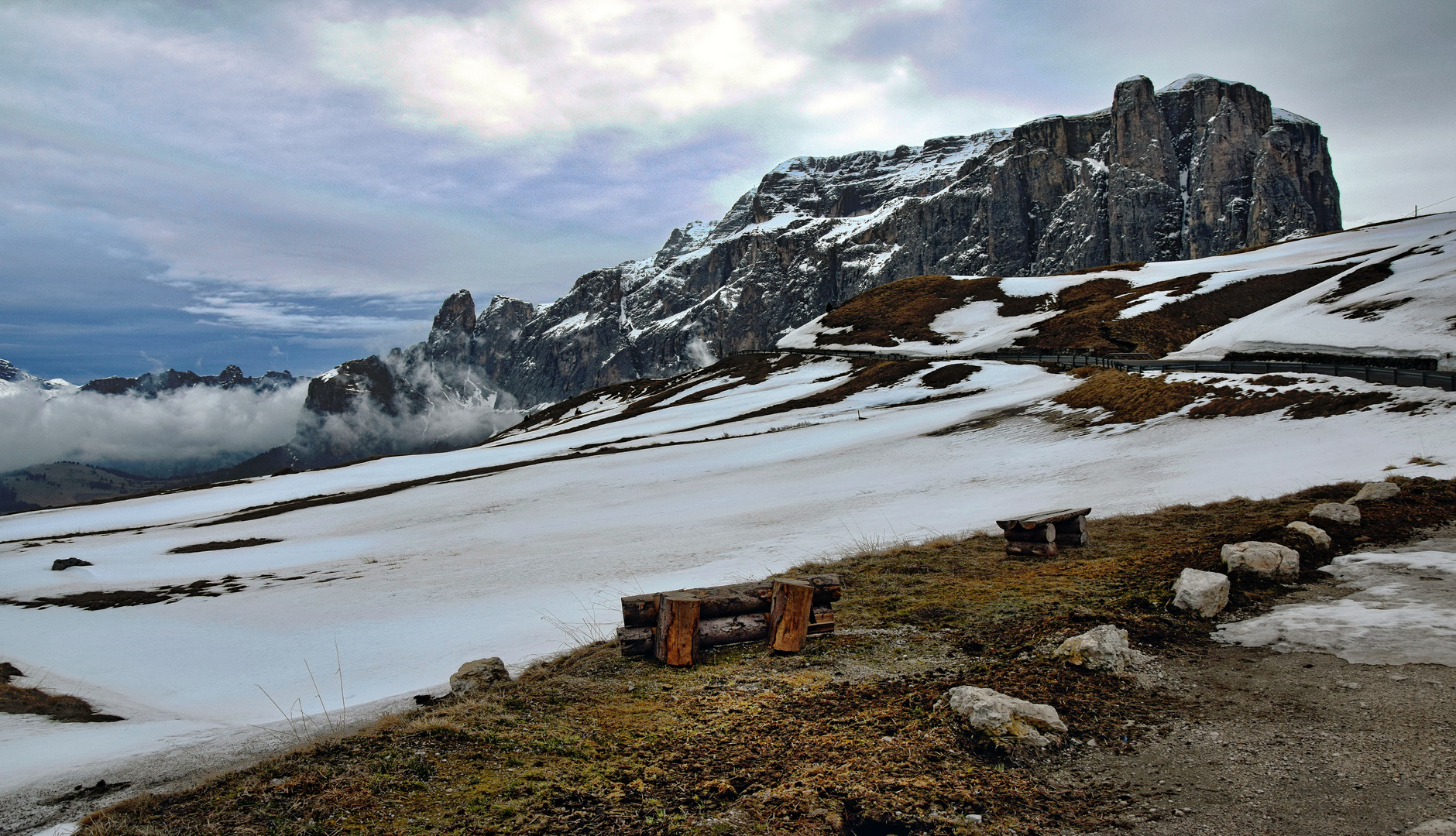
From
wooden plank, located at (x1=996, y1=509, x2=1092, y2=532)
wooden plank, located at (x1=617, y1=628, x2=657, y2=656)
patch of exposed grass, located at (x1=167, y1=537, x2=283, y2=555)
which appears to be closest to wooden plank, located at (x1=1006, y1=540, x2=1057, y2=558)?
wooden plank, located at (x1=996, y1=509, x2=1092, y2=532)

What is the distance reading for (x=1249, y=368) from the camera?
94.7 ft

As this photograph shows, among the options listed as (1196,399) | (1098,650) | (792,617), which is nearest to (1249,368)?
(1196,399)

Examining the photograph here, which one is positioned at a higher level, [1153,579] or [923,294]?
[923,294]

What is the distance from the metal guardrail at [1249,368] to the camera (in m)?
20.9

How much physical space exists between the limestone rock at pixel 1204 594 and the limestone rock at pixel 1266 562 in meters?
0.85

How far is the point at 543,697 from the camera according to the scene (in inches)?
305

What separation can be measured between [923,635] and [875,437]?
2744cm

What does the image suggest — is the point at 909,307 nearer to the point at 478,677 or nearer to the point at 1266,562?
the point at 1266,562

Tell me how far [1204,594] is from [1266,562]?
1.72 metres

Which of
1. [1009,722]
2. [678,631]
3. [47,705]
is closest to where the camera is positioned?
[1009,722]

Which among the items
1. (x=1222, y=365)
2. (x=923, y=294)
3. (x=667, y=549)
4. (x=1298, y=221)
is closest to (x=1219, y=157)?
(x=1298, y=221)

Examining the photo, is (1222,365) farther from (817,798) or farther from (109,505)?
(109,505)

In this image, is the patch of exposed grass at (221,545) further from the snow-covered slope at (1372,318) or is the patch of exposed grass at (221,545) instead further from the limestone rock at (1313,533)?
the snow-covered slope at (1372,318)

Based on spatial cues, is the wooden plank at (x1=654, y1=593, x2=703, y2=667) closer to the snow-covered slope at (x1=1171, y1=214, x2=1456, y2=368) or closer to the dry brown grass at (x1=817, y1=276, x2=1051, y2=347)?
the snow-covered slope at (x1=1171, y1=214, x2=1456, y2=368)
